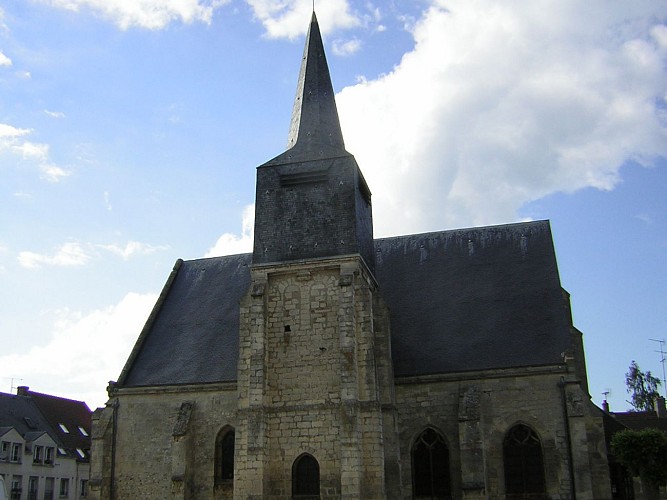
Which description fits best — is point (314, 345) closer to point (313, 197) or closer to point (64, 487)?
point (313, 197)

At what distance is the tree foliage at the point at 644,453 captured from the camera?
2178 centimetres

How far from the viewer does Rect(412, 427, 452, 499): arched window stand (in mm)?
21875

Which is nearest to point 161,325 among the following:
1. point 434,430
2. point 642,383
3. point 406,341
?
point 406,341

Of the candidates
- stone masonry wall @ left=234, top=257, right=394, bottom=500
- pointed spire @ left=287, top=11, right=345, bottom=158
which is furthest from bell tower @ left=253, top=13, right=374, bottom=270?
stone masonry wall @ left=234, top=257, right=394, bottom=500

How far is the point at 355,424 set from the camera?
20.2m

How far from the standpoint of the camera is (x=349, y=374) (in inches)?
816

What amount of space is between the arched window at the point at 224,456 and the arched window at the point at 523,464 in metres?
8.72

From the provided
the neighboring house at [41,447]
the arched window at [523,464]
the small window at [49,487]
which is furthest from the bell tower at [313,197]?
the small window at [49,487]

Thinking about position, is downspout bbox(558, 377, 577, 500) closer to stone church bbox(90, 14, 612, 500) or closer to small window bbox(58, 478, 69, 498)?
stone church bbox(90, 14, 612, 500)

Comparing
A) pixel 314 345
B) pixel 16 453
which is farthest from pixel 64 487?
pixel 314 345

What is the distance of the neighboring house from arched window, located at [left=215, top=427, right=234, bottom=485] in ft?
57.7

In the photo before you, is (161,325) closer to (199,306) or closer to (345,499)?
(199,306)

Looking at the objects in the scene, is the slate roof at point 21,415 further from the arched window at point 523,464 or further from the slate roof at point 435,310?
the arched window at point 523,464

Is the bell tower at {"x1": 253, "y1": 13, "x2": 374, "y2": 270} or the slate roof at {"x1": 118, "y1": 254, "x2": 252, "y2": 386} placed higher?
the bell tower at {"x1": 253, "y1": 13, "x2": 374, "y2": 270}
